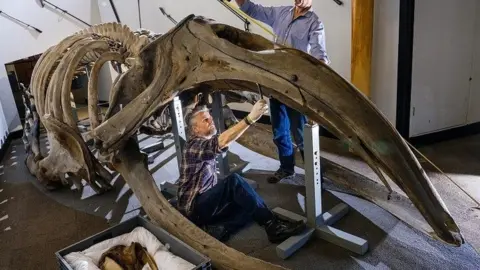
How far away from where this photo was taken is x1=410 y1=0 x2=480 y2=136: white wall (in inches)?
177

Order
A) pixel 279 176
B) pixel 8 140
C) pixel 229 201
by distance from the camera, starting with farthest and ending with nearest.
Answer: pixel 8 140
pixel 279 176
pixel 229 201

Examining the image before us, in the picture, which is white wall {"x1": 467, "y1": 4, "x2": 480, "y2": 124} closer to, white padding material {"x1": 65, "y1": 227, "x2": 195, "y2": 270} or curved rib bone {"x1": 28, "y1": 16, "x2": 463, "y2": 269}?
curved rib bone {"x1": 28, "y1": 16, "x2": 463, "y2": 269}

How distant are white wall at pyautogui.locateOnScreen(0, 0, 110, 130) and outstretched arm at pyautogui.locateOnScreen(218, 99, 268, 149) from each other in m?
5.94

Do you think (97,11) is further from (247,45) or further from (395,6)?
(247,45)

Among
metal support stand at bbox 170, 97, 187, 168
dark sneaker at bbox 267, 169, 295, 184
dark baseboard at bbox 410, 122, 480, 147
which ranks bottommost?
dark baseboard at bbox 410, 122, 480, 147

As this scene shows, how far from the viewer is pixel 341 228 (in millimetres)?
3156

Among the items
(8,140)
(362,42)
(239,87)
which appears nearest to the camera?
(239,87)

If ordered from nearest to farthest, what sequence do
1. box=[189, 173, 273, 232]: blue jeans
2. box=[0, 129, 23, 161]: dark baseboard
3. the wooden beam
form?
box=[189, 173, 273, 232]: blue jeans → the wooden beam → box=[0, 129, 23, 161]: dark baseboard

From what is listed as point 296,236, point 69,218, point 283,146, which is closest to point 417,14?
point 283,146

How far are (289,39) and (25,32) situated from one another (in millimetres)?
5683

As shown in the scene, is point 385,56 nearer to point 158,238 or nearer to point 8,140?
point 158,238

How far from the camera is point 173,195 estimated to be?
3.95 m

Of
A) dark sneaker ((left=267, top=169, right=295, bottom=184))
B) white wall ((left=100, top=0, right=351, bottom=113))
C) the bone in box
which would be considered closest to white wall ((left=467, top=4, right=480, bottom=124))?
white wall ((left=100, top=0, right=351, bottom=113))

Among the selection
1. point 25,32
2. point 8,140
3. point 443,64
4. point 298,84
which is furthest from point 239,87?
point 25,32
